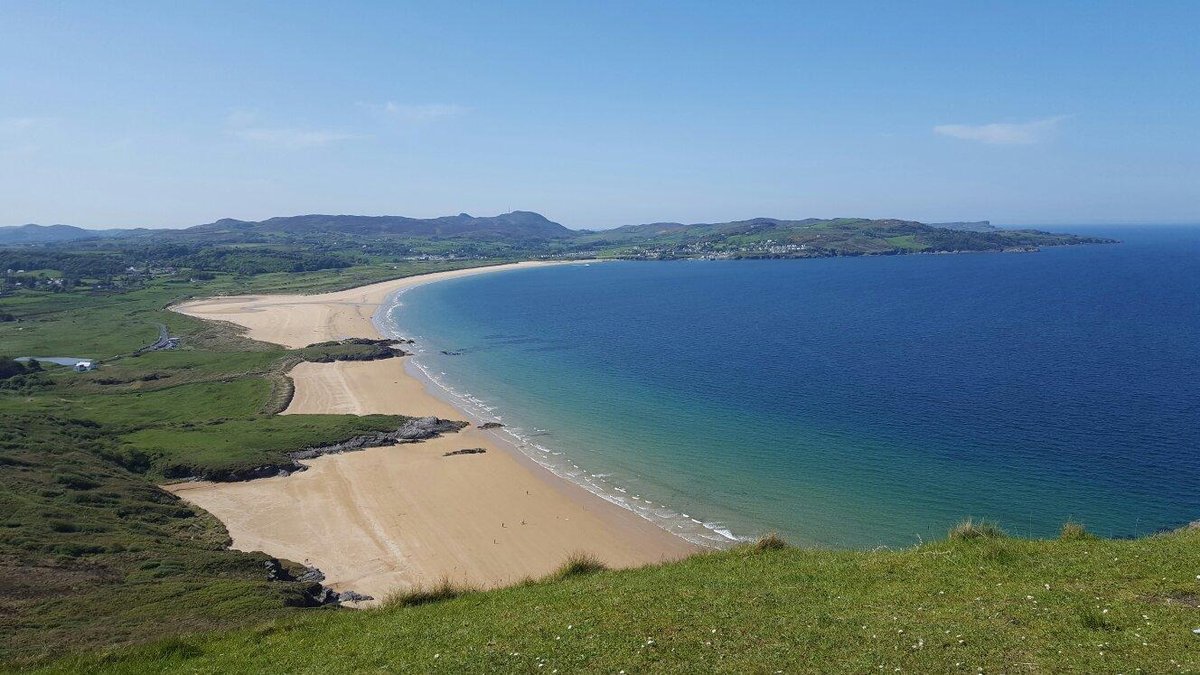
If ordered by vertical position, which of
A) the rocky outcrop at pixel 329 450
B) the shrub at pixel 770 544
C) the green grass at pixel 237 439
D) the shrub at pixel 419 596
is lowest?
the rocky outcrop at pixel 329 450

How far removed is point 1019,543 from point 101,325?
13069 cm

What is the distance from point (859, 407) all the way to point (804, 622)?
4965 centimetres

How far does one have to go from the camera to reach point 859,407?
5953 cm

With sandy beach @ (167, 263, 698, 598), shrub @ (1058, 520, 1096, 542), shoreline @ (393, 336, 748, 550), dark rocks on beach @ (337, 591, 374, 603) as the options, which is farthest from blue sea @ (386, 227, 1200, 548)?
shrub @ (1058, 520, 1096, 542)

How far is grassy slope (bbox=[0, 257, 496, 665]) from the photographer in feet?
71.2

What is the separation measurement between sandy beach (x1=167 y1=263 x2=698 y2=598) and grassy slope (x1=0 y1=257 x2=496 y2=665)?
3.40m

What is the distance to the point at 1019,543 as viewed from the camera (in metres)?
16.8

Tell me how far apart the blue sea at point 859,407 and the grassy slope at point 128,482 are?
67.3 ft

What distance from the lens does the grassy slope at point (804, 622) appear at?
1180 cm

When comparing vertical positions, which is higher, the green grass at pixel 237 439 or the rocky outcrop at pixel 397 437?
the green grass at pixel 237 439

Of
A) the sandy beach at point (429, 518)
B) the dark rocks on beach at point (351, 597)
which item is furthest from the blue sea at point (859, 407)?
the dark rocks on beach at point (351, 597)

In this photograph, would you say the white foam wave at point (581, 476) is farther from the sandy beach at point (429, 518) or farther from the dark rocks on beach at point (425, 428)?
the dark rocks on beach at point (425, 428)

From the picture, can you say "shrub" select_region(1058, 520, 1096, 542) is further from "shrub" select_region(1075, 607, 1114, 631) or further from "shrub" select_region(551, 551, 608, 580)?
"shrub" select_region(551, 551, 608, 580)

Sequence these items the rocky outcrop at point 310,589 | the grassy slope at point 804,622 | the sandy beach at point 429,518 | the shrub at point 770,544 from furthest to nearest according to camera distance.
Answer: the sandy beach at point 429,518
the rocky outcrop at point 310,589
the shrub at point 770,544
the grassy slope at point 804,622
